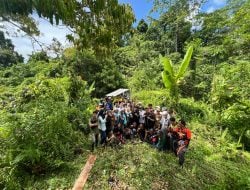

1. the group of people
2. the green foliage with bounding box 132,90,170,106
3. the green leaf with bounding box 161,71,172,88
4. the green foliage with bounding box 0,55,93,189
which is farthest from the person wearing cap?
the green foliage with bounding box 132,90,170,106

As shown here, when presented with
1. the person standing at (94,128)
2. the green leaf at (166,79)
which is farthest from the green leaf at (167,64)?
the person standing at (94,128)

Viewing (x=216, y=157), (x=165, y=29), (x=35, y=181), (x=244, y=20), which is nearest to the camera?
(x=35, y=181)

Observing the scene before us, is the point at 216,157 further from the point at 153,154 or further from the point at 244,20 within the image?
the point at 244,20

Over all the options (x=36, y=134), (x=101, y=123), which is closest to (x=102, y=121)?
(x=101, y=123)

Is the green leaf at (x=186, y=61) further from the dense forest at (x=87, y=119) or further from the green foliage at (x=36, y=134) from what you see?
the green foliage at (x=36, y=134)

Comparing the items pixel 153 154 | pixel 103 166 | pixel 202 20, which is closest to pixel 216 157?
pixel 153 154

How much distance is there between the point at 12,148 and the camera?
8.39 m

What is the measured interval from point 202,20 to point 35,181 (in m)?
22.8

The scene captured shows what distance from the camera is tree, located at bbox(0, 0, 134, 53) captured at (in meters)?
5.00

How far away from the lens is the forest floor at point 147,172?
7637mm

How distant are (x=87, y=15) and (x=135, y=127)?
6000mm

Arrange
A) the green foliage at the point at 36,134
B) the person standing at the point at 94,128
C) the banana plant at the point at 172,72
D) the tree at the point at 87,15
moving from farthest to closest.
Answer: the banana plant at the point at 172,72 < the person standing at the point at 94,128 < the green foliage at the point at 36,134 < the tree at the point at 87,15

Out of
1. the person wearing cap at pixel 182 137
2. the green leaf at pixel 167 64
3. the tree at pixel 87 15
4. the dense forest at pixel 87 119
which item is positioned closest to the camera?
the tree at pixel 87 15

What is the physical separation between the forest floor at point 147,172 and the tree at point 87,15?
3.65m
